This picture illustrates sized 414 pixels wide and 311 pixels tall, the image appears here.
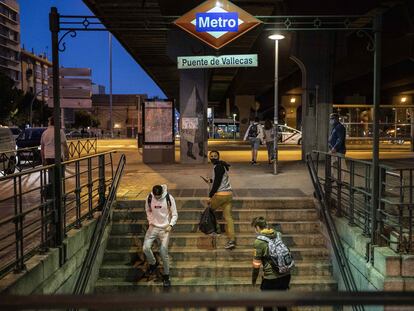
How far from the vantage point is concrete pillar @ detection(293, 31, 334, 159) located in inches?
727

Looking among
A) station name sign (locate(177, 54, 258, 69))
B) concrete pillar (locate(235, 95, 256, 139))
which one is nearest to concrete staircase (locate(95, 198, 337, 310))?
station name sign (locate(177, 54, 258, 69))

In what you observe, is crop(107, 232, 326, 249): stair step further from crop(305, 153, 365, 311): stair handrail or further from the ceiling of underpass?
the ceiling of underpass

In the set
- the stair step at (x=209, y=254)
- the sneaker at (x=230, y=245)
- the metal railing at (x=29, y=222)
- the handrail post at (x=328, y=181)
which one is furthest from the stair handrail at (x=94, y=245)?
the handrail post at (x=328, y=181)

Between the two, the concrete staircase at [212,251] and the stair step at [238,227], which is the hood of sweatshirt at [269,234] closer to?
the concrete staircase at [212,251]

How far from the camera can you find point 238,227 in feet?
30.5

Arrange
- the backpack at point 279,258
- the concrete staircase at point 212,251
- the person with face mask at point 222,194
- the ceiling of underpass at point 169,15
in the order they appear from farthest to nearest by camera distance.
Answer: the ceiling of underpass at point 169,15 → the person with face mask at point 222,194 → the concrete staircase at point 212,251 → the backpack at point 279,258

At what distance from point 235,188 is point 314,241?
2.88m

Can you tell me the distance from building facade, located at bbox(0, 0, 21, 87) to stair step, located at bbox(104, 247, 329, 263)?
98.9m

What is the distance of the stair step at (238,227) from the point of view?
30.4ft

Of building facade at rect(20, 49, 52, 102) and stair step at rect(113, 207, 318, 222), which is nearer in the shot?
stair step at rect(113, 207, 318, 222)

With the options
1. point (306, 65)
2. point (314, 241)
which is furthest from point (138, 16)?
point (314, 241)

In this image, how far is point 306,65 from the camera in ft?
60.5

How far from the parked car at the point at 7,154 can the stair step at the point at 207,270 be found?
816 centimetres

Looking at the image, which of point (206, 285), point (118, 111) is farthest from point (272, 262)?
point (118, 111)
